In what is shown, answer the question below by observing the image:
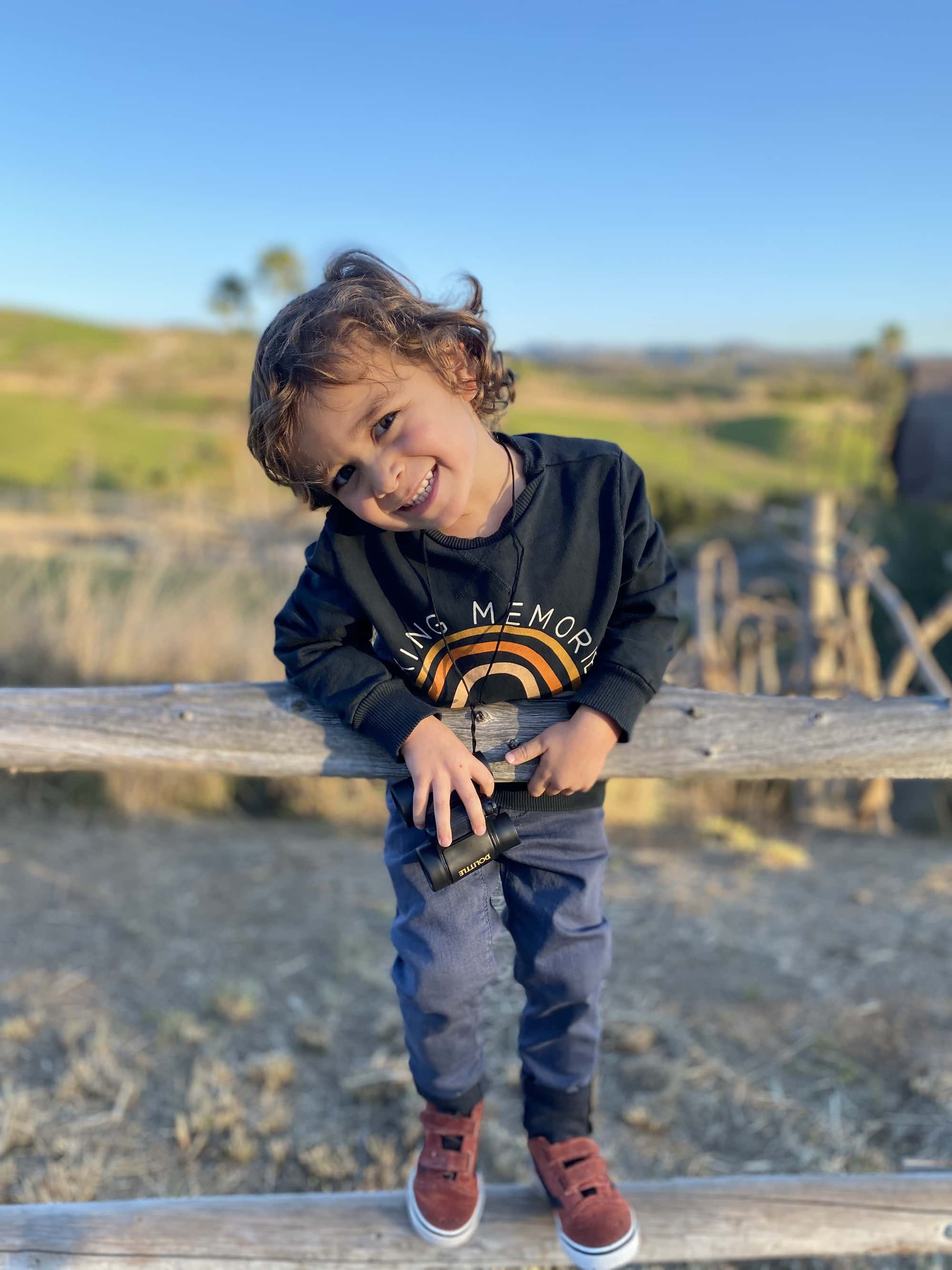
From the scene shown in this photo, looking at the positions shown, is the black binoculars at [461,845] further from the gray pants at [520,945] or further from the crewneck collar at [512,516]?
the crewneck collar at [512,516]

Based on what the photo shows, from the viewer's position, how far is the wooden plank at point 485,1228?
5.96 feet

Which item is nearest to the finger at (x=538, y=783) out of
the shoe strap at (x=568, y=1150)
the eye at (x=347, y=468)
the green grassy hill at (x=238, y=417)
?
the eye at (x=347, y=468)

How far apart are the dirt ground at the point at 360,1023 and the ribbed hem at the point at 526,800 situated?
33cm

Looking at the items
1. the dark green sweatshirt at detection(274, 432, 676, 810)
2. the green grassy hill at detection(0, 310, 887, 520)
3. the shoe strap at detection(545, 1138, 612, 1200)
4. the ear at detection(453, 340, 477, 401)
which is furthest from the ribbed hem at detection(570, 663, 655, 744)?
the green grassy hill at detection(0, 310, 887, 520)

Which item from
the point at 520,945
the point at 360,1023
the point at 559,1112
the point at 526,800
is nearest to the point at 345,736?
the point at 526,800

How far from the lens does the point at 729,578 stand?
21.9 feet

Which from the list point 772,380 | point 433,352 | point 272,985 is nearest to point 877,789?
point 272,985

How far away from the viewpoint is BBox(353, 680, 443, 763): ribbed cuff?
1.64 m

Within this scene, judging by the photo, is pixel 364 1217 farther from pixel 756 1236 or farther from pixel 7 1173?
pixel 7 1173

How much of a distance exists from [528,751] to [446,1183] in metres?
0.91

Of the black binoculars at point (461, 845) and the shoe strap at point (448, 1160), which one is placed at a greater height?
the black binoculars at point (461, 845)

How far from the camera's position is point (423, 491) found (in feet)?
5.04

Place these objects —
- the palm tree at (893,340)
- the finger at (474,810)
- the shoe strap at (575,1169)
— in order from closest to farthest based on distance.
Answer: the finger at (474,810) → the shoe strap at (575,1169) → the palm tree at (893,340)

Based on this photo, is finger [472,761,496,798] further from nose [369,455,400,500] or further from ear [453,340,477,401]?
ear [453,340,477,401]
